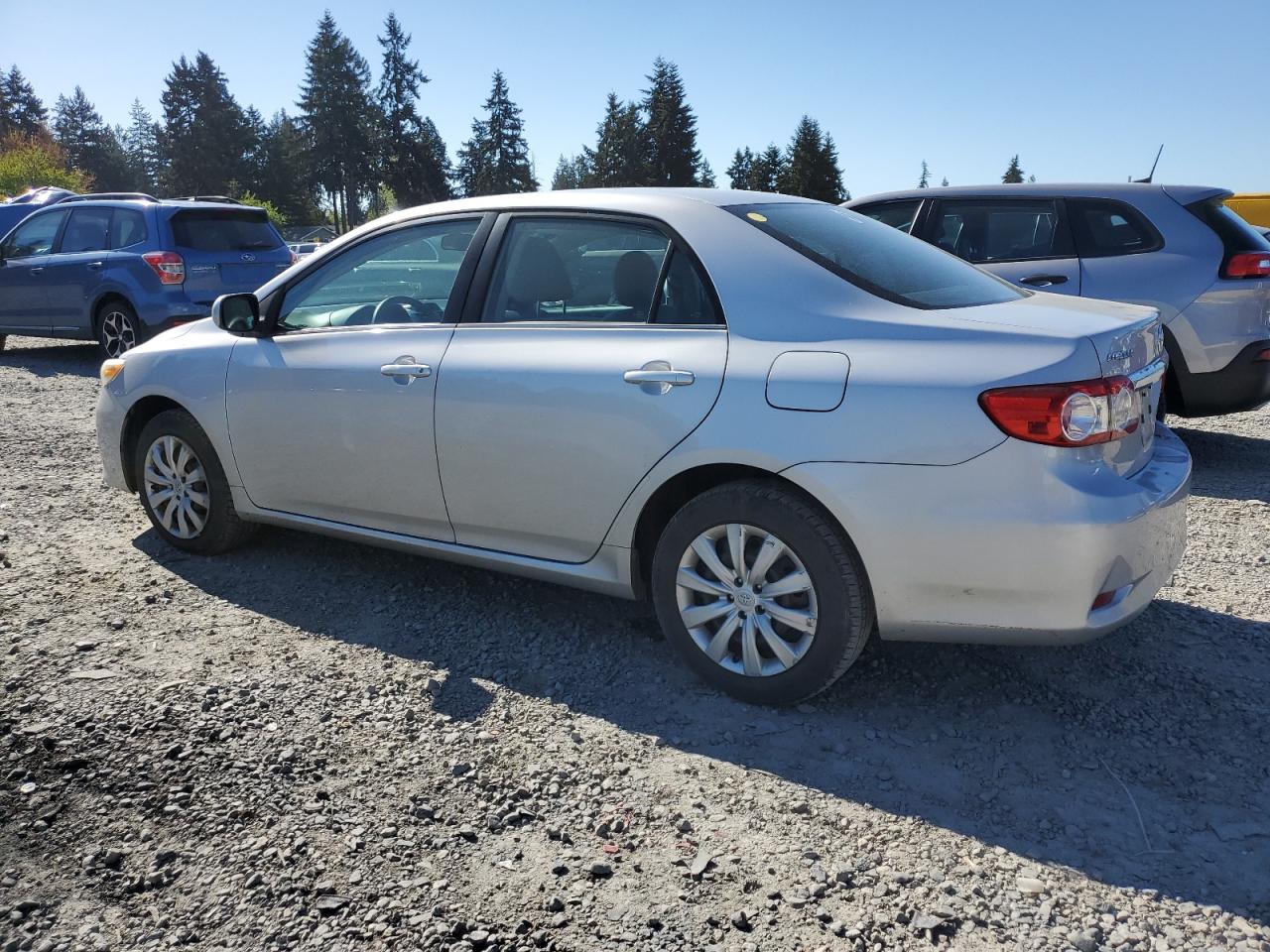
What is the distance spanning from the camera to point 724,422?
3156mm

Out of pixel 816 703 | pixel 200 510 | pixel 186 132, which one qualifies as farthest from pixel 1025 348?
pixel 186 132

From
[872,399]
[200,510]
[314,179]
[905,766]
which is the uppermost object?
[314,179]

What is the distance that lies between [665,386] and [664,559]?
57 cm

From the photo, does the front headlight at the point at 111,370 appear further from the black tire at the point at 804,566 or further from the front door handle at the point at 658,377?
the black tire at the point at 804,566

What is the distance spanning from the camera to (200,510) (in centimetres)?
469

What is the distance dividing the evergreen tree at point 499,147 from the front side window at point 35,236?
88209mm

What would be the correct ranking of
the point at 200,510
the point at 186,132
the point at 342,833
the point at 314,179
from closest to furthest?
the point at 342,833, the point at 200,510, the point at 186,132, the point at 314,179

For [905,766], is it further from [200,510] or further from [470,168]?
[470,168]

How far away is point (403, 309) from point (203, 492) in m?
1.40

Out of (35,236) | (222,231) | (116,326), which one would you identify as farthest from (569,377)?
(35,236)

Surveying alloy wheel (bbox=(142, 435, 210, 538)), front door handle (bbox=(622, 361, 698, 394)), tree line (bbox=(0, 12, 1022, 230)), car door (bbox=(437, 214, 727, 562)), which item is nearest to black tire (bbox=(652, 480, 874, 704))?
car door (bbox=(437, 214, 727, 562))

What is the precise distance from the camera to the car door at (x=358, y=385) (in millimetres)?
3906

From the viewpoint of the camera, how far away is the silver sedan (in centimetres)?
285

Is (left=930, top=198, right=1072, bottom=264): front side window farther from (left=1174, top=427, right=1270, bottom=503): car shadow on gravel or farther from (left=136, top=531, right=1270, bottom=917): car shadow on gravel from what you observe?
(left=136, top=531, right=1270, bottom=917): car shadow on gravel
